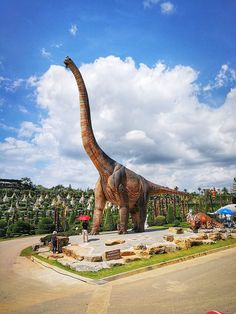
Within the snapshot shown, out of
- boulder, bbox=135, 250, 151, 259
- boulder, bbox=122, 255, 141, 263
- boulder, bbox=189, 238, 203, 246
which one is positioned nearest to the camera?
boulder, bbox=122, 255, 141, 263

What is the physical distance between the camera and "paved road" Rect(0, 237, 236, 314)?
20.8 feet

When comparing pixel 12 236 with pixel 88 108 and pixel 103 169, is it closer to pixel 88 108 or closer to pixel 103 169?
pixel 103 169

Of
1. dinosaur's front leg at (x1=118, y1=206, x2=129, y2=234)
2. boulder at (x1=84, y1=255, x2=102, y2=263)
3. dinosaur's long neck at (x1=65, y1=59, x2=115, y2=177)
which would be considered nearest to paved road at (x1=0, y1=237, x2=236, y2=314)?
boulder at (x1=84, y1=255, x2=102, y2=263)

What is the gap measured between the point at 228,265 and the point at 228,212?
1807 centimetres

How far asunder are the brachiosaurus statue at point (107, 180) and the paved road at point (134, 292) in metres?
8.11

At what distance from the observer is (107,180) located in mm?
18953

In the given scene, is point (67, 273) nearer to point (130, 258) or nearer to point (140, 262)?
point (130, 258)

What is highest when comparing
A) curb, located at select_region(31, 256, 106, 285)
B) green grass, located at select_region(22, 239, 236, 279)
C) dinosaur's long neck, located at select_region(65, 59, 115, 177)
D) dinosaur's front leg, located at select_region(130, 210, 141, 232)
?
dinosaur's long neck, located at select_region(65, 59, 115, 177)

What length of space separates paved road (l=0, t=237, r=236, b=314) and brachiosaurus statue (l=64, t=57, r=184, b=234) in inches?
319

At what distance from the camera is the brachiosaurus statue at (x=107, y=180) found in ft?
60.9

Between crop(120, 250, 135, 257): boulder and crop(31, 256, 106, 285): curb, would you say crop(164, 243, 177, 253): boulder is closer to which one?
crop(120, 250, 135, 257): boulder

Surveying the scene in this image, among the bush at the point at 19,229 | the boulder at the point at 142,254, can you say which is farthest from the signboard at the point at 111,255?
the bush at the point at 19,229

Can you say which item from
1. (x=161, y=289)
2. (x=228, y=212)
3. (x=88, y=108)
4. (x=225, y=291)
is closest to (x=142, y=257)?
(x=161, y=289)

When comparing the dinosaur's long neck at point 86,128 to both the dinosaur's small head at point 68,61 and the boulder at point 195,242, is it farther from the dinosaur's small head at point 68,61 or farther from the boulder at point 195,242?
the boulder at point 195,242
